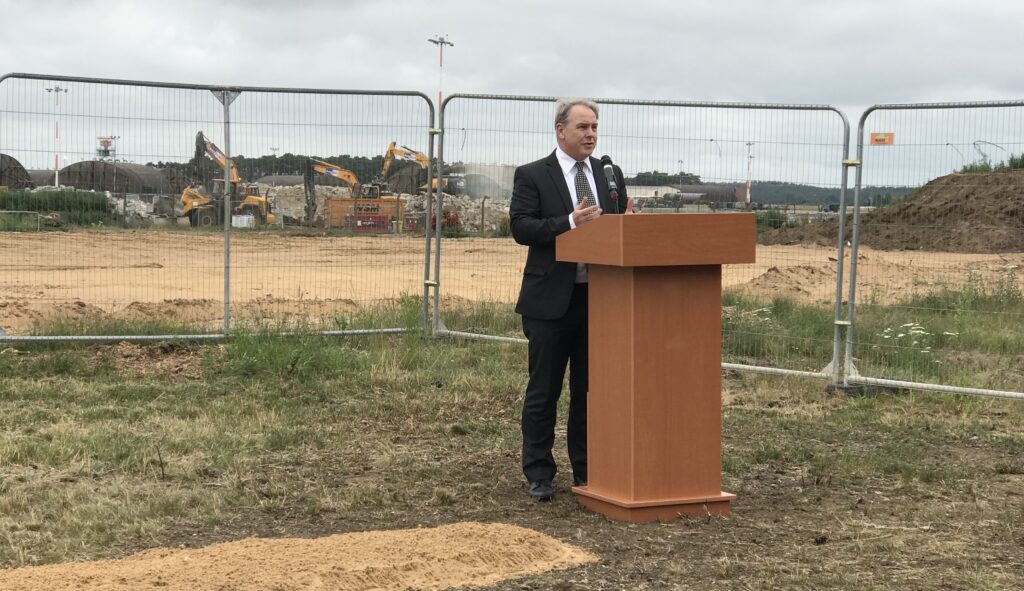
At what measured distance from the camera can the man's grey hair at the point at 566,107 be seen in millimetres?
6406

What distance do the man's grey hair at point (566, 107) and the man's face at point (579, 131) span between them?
0.05 feet

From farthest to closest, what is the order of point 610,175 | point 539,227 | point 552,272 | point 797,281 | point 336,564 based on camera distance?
point 797,281
point 552,272
point 539,227
point 610,175
point 336,564

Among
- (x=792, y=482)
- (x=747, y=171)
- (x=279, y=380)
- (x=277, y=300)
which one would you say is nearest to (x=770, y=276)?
(x=277, y=300)

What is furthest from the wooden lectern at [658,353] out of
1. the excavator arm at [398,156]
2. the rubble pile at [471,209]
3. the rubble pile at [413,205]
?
the excavator arm at [398,156]

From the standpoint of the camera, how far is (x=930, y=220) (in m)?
10.9

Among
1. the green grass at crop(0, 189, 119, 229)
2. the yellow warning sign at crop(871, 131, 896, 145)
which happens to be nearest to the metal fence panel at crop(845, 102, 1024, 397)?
the yellow warning sign at crop(871, 131, 896, 145)

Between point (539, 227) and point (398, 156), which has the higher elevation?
point (398, 156)

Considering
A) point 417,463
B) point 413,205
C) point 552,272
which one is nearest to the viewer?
point 552,272

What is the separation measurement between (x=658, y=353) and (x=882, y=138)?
15.9ft

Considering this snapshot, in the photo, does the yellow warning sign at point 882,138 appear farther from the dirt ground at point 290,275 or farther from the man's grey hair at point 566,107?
the man's grey hair at point 566,107

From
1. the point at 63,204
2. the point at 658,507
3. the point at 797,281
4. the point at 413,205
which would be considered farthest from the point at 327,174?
the point at 797,281

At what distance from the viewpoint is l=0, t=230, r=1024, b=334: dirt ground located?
12227 millimetres

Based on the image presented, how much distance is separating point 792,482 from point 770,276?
1351 centimetres

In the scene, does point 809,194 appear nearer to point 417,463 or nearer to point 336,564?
point 417,463
